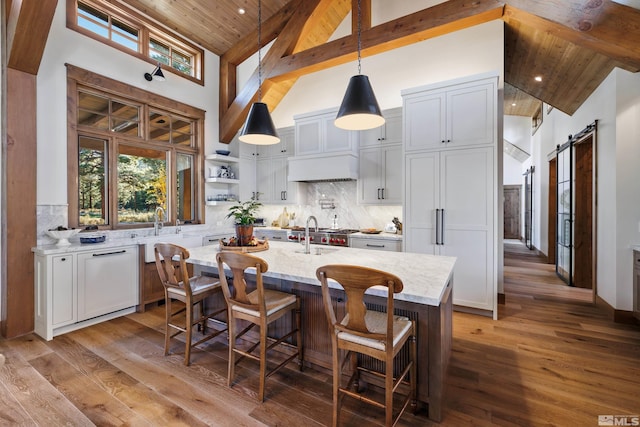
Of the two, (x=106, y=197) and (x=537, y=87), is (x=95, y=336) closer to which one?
(x=106, y=197)

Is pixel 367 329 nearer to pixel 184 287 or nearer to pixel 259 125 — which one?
pixel 184 287

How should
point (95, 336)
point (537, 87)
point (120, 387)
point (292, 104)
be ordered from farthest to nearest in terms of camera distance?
point (292, 104), point (537, 87), point (95, 336), point (120, 387)

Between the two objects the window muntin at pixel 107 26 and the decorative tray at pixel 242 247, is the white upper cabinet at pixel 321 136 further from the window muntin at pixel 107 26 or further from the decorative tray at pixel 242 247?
the window muntin at pixel 107 26

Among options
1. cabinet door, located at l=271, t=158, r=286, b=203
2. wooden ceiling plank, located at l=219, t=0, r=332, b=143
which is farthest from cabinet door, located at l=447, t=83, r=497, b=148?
cabinet door, located at l=271, t=158, r=286, b=203

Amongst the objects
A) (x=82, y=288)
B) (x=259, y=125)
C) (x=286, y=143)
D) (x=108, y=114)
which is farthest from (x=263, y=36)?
(x=82, y=288)

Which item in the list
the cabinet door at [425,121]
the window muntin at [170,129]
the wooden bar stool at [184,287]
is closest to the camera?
the wooden bar stool at [184,287]

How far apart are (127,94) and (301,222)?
3333mm

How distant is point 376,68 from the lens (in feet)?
15.9

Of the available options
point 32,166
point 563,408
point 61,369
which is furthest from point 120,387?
point 563,408

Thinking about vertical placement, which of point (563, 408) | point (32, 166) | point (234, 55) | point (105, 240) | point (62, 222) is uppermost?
point (234, 55)

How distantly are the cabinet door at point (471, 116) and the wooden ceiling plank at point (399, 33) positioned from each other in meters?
0.79

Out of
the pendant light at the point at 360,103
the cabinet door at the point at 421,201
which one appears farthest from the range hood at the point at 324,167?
→ the pendant light at the point at 360,103

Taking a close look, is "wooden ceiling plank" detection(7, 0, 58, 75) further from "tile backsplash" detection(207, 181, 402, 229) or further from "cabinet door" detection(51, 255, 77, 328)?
"tile backsplash" detection(207, 181, 402, 229)

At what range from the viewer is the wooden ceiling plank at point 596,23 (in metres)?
2.46
